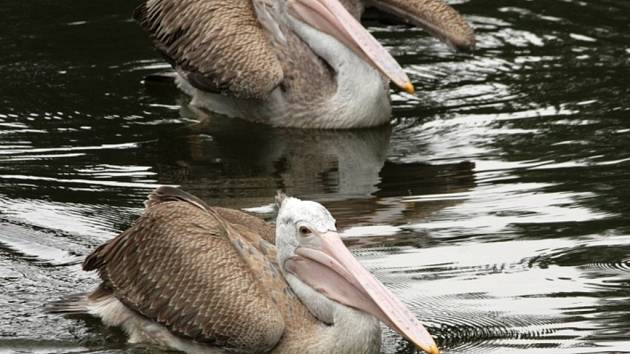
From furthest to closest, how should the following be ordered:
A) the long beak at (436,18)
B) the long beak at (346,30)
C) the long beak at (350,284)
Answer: the long beak at (436,18)
the long beak at (346,30)
the long beak at (350,284)

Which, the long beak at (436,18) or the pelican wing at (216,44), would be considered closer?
the pelican wing at (216,44)

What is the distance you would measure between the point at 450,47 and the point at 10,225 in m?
3.98

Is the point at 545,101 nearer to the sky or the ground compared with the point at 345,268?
nearer to the ground

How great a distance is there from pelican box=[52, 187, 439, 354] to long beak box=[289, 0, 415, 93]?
9.57 ft

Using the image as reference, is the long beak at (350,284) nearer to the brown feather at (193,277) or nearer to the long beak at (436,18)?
the brown feather at (193,277)

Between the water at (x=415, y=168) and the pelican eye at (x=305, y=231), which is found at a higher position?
the pelican eye at (x=305, y=231)

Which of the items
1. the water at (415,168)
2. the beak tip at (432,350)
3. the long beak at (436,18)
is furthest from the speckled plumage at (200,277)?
the long beak at (436,18)

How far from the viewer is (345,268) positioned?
678cm

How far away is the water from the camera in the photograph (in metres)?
7.38

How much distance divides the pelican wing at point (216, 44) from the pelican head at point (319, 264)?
3.65 meters

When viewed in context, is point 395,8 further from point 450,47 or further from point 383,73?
point 383,73

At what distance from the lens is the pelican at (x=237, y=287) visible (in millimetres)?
6758

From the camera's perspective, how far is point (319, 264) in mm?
6914

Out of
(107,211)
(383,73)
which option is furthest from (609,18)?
(107,211)
